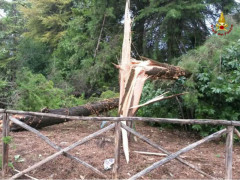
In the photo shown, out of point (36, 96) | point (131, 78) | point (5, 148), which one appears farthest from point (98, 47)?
point (5, 148)

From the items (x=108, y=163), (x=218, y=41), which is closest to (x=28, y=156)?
(x=108, y=163)

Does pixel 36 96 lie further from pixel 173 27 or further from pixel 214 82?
pixel 173 27

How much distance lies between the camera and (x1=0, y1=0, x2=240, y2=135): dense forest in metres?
5.82

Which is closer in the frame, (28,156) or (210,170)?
(210,170)

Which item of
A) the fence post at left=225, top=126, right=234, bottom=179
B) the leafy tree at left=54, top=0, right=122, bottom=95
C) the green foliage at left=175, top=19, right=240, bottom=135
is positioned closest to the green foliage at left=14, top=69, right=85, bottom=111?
the leafy tree at left=54, top=0, right=122, bottom=95

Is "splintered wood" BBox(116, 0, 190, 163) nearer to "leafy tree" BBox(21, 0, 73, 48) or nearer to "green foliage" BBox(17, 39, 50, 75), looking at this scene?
"leafy tree" BBox(21, 0, 73, 48)

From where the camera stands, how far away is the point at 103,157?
4.19 m

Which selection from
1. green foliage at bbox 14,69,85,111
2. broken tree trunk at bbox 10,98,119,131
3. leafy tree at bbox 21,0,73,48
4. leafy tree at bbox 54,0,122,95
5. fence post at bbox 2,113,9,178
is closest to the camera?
fence post at bbox 2,113,9,178

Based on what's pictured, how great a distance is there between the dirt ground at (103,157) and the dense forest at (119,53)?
0.93m

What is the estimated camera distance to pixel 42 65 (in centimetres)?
1800

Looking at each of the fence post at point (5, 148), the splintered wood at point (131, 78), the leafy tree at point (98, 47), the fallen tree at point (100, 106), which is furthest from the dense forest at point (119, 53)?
the fence post at point (5, 148)

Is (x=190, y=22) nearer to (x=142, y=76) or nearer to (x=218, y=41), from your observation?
(x=218, y=41)

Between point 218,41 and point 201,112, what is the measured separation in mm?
1962

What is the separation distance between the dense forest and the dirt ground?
932 mm
